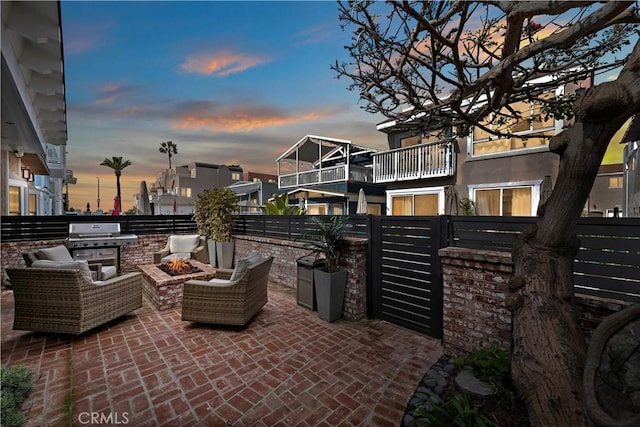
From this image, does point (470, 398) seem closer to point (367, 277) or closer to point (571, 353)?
point (571, 353)

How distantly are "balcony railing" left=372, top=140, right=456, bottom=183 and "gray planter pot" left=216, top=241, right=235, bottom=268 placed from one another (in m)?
7.28

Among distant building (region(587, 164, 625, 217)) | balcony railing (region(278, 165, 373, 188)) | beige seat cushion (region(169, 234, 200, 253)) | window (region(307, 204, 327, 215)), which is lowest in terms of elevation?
beige seat cushion (region(169, 234, 200, 253))

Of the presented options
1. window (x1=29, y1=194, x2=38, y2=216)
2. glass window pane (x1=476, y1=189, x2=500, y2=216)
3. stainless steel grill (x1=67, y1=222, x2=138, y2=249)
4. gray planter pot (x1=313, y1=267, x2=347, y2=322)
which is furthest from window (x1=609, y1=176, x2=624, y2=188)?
window (x1=29, y1=194, x2=38, y2=216)

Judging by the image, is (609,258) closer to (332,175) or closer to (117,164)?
(332,175)

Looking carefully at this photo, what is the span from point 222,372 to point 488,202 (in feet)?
31.4

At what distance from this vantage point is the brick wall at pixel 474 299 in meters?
3.05

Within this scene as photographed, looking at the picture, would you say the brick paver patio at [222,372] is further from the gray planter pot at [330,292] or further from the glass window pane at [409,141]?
the glass window pane at [409,141]

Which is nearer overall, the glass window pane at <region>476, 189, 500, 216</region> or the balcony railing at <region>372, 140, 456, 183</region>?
the glass window pane at <region>476, 189, 500, 216</region>

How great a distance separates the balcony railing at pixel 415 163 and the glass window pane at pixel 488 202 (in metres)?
1.28

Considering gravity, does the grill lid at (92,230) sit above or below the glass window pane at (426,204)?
below

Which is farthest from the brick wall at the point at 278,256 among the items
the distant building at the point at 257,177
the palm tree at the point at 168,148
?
the palm tree at the point at 168,148

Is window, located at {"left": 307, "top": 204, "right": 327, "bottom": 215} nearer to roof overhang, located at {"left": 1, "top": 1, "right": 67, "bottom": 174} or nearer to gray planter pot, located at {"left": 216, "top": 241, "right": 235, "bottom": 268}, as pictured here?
gray planter pot, located at {"left": 216, "top": 241, "right": 235, "bottom": 268}

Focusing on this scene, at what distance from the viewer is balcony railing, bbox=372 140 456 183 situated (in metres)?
9.69

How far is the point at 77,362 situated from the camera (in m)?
3.11
